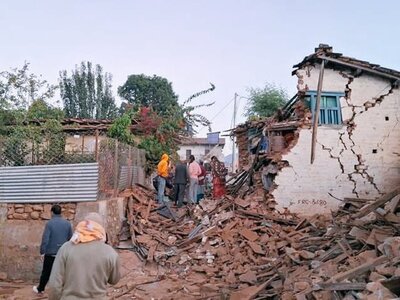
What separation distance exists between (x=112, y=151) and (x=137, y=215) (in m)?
2.35

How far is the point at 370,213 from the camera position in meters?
9.59

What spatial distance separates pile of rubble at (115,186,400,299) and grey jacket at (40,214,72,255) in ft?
9.66

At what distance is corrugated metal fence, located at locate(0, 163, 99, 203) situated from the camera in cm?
1018

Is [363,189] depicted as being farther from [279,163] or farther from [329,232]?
[329,232]

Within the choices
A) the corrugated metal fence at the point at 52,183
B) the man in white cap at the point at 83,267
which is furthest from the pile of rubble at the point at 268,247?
the man in white cap at the point at 83,267

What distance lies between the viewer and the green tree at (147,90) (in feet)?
128

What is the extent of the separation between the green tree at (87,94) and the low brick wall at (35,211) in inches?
971

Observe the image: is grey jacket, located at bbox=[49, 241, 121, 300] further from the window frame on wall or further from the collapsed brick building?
the window frame on wall

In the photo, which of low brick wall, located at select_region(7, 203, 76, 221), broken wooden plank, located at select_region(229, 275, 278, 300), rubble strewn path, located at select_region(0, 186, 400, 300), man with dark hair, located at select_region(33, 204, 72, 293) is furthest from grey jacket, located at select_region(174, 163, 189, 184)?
broken wooden plank, located at select_region(229, 275, 278, 300)

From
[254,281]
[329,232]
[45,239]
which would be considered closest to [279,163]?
[329,232]

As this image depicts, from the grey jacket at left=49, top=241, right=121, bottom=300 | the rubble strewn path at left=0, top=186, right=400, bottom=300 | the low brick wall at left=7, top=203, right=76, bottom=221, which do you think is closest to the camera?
the grey jacket at left=49, top=241, right=121, bottom=300

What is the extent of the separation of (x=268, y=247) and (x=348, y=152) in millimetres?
5241

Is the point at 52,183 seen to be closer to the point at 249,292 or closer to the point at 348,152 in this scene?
the point at 249,292

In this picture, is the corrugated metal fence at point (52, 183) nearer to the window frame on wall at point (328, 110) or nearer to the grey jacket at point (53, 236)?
the grey jacket at point (53, 236)
